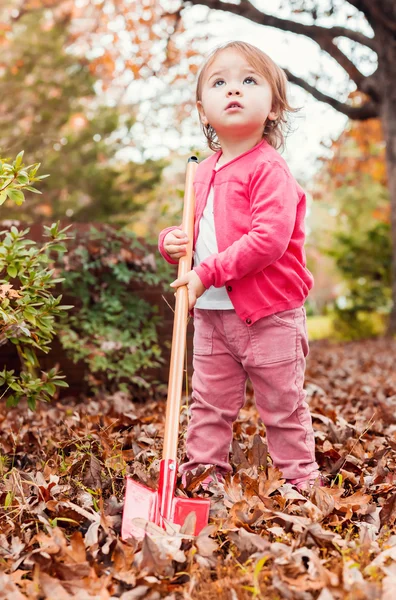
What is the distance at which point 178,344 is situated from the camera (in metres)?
2.16

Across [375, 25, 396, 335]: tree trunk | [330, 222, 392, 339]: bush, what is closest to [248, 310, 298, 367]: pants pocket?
[375, 25, 396, 335]: tree trunk

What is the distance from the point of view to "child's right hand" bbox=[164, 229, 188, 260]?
2277 millimetres

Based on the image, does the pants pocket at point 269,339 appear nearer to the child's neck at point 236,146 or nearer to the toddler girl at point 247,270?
the toddler girl at point 247,270

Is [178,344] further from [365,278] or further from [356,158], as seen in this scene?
[356,158]

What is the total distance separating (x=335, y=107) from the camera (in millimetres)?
9883

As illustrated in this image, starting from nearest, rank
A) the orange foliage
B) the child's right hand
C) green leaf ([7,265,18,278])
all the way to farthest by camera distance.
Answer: the child's right hand → green leaf ([7,265,18,278]) → the orange foliage

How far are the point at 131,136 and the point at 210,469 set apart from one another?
1504cm

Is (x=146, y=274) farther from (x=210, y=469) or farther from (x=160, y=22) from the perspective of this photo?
(x=160, y=22)

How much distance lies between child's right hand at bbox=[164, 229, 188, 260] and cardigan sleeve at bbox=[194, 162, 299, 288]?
0.44ft

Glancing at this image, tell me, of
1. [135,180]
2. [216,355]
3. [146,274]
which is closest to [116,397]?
[146,274]

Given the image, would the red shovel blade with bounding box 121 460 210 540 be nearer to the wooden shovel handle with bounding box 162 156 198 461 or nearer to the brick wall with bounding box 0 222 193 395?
the wooden shovel handle with bounding box 162 156 198 461

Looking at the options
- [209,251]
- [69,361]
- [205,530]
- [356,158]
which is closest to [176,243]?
[209,251]

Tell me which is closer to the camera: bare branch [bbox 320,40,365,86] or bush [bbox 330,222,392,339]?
bare branch [bbox 320,40,365,86]

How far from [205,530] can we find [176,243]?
0.99 metres
